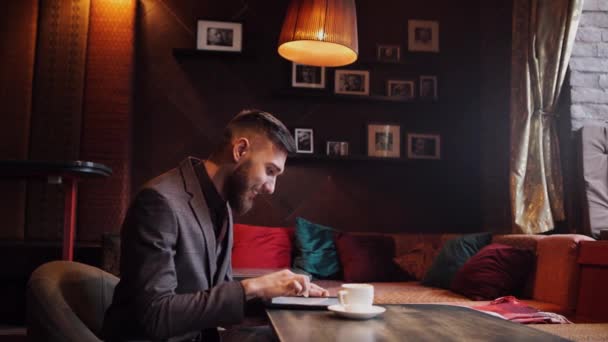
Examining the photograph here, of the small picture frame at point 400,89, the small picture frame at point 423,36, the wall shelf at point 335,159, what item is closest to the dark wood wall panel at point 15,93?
the wall shelf at point 335,159

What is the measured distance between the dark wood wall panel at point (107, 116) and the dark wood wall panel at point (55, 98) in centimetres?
8

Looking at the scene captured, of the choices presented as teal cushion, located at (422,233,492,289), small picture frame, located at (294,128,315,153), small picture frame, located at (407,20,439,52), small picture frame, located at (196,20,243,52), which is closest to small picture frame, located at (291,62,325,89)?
small picture frame, located at (294,128,315,153)

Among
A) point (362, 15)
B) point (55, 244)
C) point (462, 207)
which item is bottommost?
point (55, 244)

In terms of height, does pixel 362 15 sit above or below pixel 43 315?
above

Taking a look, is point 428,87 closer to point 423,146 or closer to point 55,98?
point 423,146

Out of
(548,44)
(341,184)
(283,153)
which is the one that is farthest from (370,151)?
(283,153)

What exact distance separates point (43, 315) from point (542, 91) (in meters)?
3.28

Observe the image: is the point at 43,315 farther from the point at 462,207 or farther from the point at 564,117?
the point at 462,207

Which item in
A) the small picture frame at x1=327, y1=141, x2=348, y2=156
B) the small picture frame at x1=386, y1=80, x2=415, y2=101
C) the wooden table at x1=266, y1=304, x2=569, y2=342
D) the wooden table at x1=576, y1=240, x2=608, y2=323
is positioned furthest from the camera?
the small picture frame at x1=386, y1=80, x2=415, y2=101

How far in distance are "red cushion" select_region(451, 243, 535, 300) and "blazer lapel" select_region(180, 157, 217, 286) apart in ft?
6.47

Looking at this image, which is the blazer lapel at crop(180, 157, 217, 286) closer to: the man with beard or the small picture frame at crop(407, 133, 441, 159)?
the man with beard

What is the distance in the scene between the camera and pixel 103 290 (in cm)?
152

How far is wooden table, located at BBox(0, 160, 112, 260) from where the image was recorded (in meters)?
2.89

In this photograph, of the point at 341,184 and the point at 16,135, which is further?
the point at 341,184
